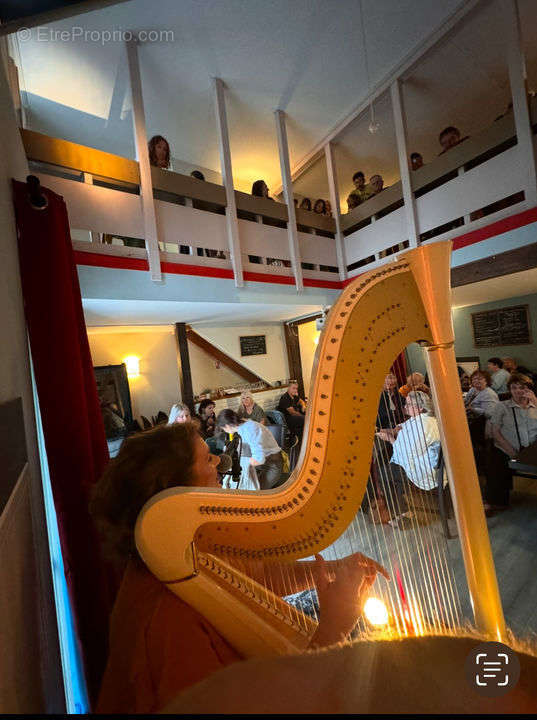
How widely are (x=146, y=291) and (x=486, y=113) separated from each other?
569 centimetres

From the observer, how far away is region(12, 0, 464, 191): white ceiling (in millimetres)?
3186

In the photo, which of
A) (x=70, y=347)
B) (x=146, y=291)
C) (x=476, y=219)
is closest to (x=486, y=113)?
(x=476, y=219)

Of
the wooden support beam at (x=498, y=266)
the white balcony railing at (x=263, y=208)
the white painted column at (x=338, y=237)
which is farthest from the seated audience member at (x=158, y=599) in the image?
the white painted column at (x=338, y=237)

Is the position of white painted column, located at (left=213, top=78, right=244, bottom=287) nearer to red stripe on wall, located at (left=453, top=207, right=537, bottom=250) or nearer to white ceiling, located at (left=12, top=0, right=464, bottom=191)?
white ceiling, located at (left=12, top=0, right=464, bottom=191)

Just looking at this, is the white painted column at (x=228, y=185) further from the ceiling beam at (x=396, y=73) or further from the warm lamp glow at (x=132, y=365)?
the warm lamp glow at (x=132, y=365)

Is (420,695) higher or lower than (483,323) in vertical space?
lower

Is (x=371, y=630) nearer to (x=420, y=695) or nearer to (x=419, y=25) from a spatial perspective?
(x=420, y=695)

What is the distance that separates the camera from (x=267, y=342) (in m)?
7.14

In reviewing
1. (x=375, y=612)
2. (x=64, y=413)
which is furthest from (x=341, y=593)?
(x=64, y=413)

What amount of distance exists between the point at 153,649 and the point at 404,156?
510 cm

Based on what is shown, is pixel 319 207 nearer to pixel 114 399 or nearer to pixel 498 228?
pixel 498 228

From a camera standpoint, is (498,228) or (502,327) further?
(502,327)

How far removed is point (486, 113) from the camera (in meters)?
4.77

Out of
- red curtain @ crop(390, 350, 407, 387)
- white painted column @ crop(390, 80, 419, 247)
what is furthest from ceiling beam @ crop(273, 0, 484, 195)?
red curtain @ crop(390, 350, 407, 387)
